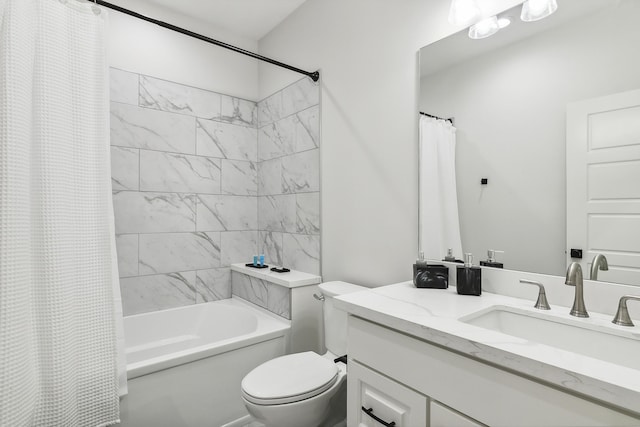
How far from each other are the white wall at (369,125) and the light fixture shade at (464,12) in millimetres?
74

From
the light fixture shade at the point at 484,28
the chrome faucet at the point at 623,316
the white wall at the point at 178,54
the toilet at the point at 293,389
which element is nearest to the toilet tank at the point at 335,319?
the toilet at the point at 293,389

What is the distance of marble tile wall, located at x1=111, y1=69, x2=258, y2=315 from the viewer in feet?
7.55

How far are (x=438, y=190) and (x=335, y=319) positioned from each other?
2.86ft

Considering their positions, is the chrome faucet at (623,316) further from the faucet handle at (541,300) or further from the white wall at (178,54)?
the white wall at (178,54)

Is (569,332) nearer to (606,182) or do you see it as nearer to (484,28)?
(606,182)

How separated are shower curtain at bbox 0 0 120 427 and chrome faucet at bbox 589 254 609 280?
1.89m

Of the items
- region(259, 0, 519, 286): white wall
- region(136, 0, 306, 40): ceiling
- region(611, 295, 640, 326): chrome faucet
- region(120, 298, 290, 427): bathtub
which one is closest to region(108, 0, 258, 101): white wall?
region(136, 0, 306, 40): ceiling

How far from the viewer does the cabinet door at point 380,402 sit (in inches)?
37.4

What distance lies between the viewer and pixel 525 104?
1257mm

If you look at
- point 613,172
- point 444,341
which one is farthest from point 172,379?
point 613,172

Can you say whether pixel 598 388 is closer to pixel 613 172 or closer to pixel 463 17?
pixel 613 172

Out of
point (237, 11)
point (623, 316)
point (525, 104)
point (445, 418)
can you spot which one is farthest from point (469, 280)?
point (237, 11)

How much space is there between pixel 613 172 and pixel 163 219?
8.35 feet

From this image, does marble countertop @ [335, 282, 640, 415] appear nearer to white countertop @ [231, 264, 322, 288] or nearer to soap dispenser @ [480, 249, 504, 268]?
soap dispenser @ [480, 249, 504, 268]
